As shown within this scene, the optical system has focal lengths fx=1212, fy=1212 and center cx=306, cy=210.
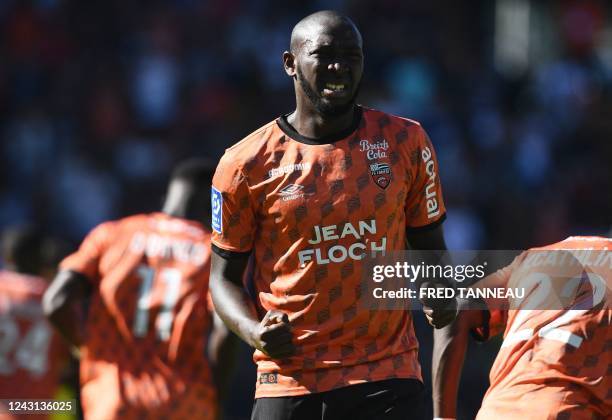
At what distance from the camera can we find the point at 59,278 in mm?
7312

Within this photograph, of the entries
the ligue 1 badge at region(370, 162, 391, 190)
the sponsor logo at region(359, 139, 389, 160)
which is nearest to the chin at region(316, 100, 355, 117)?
the sponsor logo at region(359, 139, 389, 160)

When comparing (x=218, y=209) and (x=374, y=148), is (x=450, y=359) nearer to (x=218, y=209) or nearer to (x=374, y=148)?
(x=374, y=148)

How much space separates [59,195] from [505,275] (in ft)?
31.4

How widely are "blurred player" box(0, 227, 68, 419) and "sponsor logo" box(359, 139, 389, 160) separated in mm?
3725

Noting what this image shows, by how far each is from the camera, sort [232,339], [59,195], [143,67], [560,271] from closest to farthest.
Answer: [560,271]
[232,339]
[59,195]
[143,67]

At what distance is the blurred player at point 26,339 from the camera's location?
26.4 feet

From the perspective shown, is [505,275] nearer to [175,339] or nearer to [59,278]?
[175,339]

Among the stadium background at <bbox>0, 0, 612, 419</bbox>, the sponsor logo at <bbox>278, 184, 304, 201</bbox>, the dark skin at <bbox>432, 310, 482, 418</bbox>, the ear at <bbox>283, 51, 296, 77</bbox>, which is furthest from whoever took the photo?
the stadium background at <bbox>0, 0, 612, 419</bbox>

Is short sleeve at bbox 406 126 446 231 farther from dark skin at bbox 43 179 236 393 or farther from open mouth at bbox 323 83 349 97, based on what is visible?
dark skin at bbox 43 179 236 393

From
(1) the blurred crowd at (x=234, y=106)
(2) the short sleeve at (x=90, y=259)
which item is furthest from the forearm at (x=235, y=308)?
(1) the blurred crowd at (x=234, y=106)

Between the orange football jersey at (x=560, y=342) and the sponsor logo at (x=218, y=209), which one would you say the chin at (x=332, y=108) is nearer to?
the sponsor logo at (x=218, y=209)

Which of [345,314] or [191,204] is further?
[191,204]

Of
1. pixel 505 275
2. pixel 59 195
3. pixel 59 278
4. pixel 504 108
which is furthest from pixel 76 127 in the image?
pixel 505 275

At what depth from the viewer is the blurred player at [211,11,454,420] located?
5.03m
